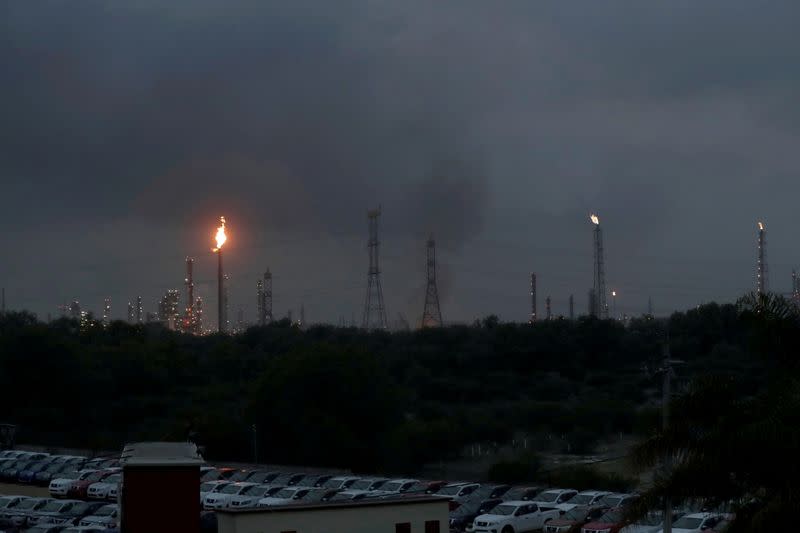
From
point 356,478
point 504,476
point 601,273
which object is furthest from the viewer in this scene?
point 601,273

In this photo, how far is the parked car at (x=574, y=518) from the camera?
93.6 feet

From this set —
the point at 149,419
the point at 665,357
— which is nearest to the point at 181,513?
the point at 665,357

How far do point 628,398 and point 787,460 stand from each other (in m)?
53.5

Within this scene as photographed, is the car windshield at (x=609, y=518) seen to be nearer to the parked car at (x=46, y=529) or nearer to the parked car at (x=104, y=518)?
the parked car at (x=104, y=518)

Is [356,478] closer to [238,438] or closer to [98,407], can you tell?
[238,438]

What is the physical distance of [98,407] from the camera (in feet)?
195

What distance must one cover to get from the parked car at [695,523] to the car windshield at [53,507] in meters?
16.2

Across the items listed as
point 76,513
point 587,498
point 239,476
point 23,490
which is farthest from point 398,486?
point 23,490

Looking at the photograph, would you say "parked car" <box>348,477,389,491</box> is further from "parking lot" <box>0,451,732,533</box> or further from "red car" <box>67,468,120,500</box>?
"red car" <box>67,468,120,500</box>

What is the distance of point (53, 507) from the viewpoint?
31.1m

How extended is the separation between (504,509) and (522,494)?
10.6 ft

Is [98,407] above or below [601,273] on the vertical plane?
below

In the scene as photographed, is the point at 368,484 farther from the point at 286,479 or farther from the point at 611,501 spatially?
the point at 611,501

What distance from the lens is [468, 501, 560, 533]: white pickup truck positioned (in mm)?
28453
